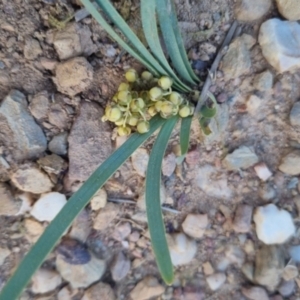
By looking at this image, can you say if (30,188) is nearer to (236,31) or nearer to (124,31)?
(124,31)

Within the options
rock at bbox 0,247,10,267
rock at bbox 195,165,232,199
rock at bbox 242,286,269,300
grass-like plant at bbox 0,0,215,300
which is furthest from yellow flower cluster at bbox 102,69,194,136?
rock at bbox 242,286,269,300

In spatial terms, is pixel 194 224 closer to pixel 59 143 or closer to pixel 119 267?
pixel 119 267

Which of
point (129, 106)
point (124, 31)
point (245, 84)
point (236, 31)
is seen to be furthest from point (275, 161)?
point (124, 31)

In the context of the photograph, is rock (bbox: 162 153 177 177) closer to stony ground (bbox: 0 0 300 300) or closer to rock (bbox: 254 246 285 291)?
stony ground (bbox: 0 0 300 300)

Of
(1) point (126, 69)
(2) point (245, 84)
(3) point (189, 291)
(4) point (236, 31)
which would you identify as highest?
(1) point (126, 69)

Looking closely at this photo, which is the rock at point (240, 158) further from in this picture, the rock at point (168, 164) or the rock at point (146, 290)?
the rock at point (146, 290)

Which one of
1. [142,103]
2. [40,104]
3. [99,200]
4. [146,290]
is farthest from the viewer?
[146,290]

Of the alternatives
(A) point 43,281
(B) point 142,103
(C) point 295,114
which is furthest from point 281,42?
(A) point 43,281
